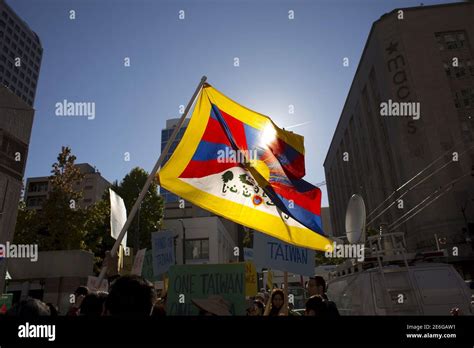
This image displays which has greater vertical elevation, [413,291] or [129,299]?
[129,299]

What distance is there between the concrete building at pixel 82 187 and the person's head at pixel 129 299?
83155 mm

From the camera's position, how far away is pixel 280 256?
7055 mm

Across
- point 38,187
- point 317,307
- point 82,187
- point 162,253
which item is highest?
→ point 38,187

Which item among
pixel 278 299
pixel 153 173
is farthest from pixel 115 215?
pixel 278 299

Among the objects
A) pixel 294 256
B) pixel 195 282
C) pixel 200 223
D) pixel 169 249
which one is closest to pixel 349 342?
pixel 195 282

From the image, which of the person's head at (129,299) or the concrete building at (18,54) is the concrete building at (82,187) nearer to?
the concrete building at (18,54)

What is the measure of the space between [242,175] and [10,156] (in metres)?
6.95

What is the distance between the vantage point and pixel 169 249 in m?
8.27

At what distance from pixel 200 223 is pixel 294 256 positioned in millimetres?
33765

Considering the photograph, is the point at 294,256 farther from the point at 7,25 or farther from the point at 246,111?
the point at 7,25

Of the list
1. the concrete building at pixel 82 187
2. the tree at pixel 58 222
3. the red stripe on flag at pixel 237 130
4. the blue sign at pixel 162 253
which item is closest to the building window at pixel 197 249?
the tree at pixel 58 222

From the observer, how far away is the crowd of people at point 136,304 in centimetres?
252

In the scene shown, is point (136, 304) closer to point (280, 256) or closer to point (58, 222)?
point (280, 256)

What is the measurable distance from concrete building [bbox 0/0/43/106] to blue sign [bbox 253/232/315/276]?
419ft
